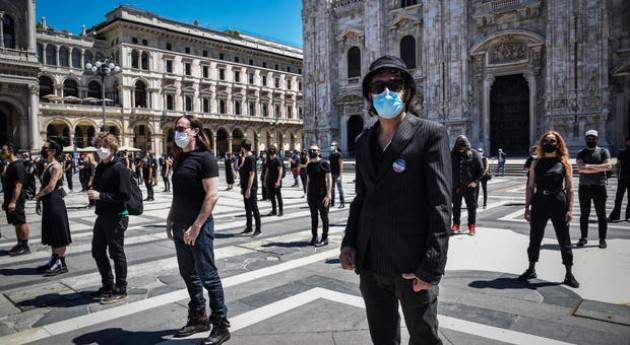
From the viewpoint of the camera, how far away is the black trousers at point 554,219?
477 centimetres

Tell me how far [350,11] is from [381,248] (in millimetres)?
33269

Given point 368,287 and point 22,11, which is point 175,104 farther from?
point 368,287

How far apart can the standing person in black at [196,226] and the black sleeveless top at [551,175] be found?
369 cm

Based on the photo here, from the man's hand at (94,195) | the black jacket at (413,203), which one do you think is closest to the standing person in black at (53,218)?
the man's hand at (94,195)

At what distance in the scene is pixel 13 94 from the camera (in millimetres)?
36500

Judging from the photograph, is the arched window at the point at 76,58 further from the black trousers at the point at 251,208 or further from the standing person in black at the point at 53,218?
the standing person in black at the point at 53,218

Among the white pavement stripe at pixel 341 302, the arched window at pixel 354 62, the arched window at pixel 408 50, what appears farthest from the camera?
the arched window at pixel 354 62

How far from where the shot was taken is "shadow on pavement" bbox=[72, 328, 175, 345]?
3.53m

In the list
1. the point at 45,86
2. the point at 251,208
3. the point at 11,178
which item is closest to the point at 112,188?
the point at 11,178

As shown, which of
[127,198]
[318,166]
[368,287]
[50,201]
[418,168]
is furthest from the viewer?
[318,166]

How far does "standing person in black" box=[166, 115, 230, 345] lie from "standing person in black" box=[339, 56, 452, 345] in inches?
63.9

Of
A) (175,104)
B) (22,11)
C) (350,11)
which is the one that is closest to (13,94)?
(22,11)

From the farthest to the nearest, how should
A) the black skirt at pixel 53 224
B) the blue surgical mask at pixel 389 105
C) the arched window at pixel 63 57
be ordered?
the arched window at pixel 63 57 < the black skirt at pixel 53 224 < the blue surgical mask at pixel 389 105

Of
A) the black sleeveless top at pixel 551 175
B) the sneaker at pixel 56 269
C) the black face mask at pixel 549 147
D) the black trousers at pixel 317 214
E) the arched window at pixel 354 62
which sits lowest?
the sneaker at pixel 56 269
